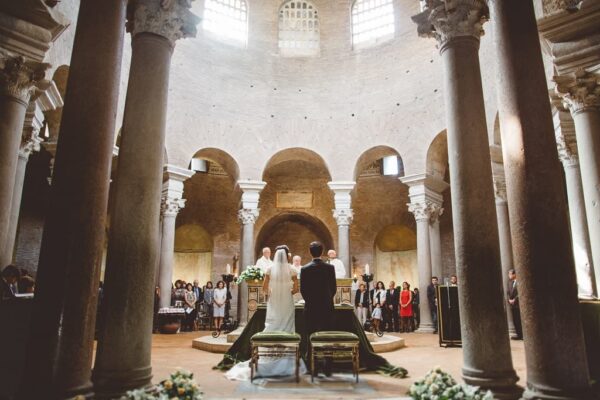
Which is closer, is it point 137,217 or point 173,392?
point 173,392

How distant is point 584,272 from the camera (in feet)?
31.6

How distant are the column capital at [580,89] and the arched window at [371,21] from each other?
32.0ft

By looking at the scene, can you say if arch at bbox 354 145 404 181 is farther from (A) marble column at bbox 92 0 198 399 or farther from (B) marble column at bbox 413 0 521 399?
(A) marble column at bbox 92 0 198 399

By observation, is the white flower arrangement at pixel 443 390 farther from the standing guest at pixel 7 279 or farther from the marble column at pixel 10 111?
the marble column at pixel 10 111

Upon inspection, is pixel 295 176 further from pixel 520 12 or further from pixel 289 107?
pixel 520 12

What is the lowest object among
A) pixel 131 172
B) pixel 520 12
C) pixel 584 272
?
pixel 584 272

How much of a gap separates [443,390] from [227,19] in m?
16.8

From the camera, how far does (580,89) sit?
8.30 m

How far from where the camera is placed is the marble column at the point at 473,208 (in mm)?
4695

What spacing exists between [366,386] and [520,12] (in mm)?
4699

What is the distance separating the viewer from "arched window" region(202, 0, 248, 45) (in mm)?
17516

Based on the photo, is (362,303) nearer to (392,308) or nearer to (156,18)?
(392,308)

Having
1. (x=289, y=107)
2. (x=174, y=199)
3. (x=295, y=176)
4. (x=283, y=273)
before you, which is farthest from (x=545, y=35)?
(x=295, y=176)

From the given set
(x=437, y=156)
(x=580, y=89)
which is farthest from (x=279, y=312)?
(x=437, y=156)
